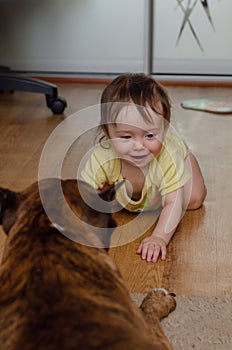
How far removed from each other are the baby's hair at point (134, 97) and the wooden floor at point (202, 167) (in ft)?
1.06

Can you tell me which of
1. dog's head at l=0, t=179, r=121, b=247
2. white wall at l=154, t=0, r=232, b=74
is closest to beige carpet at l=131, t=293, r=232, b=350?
dog's head at l=0, t=179, r=121, b=247

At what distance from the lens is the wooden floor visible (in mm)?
1583

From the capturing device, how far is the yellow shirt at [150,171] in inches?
69.8

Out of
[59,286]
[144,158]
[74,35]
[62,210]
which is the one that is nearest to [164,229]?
[144,158]

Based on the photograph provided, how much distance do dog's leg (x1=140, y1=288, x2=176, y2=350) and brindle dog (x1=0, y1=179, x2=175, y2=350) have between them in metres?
0.11

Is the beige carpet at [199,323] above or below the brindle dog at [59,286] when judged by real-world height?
below

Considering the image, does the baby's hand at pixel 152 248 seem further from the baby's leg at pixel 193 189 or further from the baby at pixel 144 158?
the baby's leg at pixel 193 189

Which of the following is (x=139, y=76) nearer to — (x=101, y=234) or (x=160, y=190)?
(x=160, y=190)

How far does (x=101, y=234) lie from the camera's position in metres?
1.12

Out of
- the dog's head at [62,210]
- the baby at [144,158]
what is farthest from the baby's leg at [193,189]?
the dog's head at [62,210]

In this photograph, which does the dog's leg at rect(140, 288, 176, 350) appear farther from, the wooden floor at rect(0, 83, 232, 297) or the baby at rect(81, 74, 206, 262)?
the baby at rect(81, 74, 206, 262)

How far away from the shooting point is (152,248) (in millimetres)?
1679

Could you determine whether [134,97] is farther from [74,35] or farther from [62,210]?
[74,35]

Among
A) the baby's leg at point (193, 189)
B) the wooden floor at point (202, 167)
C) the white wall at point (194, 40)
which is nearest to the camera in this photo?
the wooden floor at point (202, 167)
